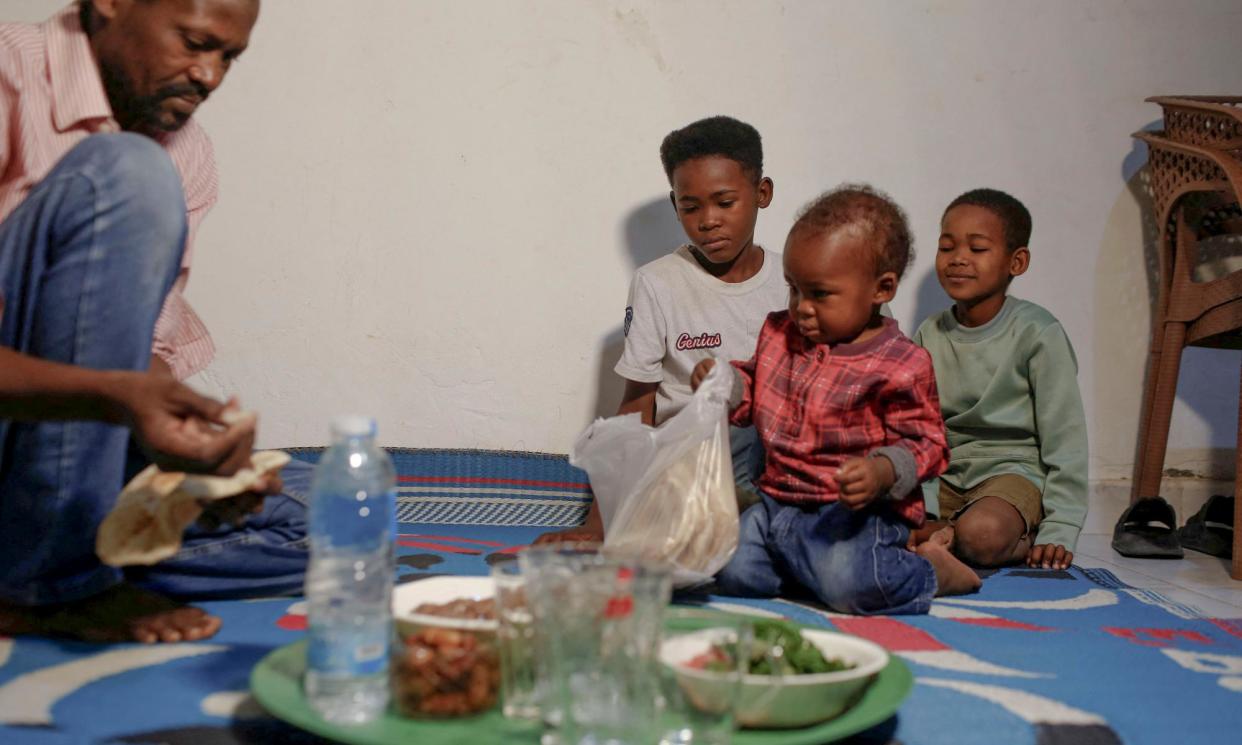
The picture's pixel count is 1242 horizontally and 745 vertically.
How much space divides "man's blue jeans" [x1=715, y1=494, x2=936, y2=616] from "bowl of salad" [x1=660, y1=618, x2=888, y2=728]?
64 cm

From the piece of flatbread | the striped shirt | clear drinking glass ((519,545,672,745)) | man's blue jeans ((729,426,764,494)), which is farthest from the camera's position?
man's blue jeans ((729,426,764,494))

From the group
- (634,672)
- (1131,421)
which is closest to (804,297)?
(634,672)

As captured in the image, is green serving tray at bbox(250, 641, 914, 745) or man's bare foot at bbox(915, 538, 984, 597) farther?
man's bare foot at bbox(915, 538, 984, 597)

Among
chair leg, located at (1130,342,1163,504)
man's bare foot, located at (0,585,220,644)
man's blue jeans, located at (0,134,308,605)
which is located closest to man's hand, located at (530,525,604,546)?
man's bare foot, located at (0,585,220,644)

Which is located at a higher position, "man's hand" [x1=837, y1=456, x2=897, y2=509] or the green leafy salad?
"man's hand" [x1=837, y1=456, x2=897, y2=509]

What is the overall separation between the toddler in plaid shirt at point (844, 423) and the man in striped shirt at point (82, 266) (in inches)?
35.1

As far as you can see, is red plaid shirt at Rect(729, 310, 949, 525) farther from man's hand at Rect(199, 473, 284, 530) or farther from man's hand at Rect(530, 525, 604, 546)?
man's hand at Rect(199, 473, 284, 530)

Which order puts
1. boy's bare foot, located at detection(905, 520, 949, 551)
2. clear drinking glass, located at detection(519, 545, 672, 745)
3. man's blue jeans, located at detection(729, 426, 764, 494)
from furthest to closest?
man's blue jeans, located at detection(729, 426, 764, 494) < boy's bare foot, located at detection(905, 520, 949, 551) < clear drinking glass, located at detection(519, 545, 672, 745)

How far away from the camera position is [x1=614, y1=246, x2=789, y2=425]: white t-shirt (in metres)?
2.46

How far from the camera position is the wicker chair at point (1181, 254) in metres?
2.60

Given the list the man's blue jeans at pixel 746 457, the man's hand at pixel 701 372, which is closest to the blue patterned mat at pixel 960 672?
the man's hand at pixel 701 372

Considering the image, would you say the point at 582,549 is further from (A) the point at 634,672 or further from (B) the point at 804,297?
(B) the point at 804,297

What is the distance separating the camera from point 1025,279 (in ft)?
9.59

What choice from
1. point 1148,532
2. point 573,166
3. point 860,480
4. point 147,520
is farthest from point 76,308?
point 1148,532
